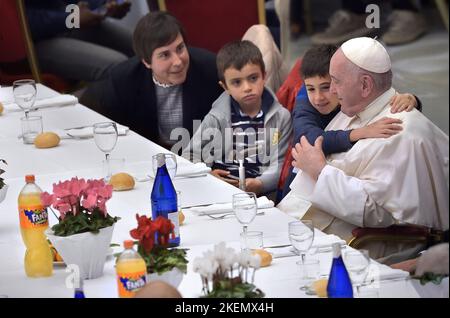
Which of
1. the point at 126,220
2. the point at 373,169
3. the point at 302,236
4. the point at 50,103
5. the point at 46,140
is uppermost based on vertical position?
the point at 50,103

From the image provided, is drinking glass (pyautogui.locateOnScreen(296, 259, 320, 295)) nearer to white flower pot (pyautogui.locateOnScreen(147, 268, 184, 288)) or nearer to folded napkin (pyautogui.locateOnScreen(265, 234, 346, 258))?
folded napkin (pyautogui.locateOnScreen(265, 234, 346, 258))

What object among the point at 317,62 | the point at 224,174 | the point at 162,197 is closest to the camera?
the point at 162,197

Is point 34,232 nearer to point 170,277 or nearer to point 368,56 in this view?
point 170,277

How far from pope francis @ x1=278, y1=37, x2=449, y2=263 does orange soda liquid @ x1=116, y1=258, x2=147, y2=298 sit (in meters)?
1.05

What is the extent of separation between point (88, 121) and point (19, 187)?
94 centimetres

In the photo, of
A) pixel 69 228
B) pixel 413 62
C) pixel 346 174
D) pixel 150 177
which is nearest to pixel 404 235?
pixel 346 174

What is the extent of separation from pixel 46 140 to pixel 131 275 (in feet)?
5.61

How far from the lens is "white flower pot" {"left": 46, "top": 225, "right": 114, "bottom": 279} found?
2.10m

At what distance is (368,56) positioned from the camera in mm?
2926

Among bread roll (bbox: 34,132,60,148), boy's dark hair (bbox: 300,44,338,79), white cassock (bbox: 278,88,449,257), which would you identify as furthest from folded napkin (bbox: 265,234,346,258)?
bread roll (bbox: 34,132,60,148)

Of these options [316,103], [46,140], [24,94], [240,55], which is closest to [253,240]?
[316,103]

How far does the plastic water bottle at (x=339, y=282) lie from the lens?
1.83 m

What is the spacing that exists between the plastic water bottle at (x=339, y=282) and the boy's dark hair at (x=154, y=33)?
267 cm
